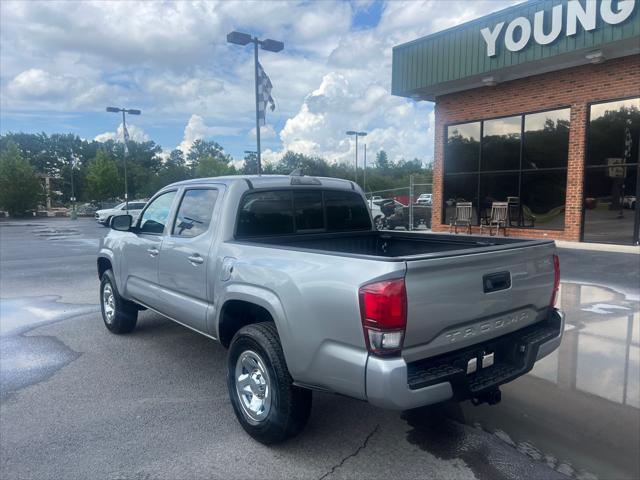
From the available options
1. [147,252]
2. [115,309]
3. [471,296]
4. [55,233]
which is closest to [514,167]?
[115,309]

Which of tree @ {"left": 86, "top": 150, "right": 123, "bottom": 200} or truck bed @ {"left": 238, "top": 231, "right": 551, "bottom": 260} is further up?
tree @ {"left": 86, "top": 150, "right": 123, "bottom": 200}

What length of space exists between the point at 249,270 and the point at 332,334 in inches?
35.3

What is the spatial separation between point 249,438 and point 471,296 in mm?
1854

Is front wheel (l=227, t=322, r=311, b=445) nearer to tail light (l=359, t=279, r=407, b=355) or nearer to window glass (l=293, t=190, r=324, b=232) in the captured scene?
tail light (l=359, t=279, r=407, b=355)

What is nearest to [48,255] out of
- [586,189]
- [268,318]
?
[268,318]

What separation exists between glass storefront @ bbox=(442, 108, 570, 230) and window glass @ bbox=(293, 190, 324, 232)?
39.8 feet

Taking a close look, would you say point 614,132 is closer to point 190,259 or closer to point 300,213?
point 300,213

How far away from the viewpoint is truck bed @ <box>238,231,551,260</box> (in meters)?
4.12

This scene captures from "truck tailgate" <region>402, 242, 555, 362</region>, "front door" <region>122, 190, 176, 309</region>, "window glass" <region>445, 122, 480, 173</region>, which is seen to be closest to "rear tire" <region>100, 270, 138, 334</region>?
"front door" <region>122, 190, 176, 309</region>

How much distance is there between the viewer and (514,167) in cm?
1555

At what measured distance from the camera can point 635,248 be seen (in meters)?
12.6

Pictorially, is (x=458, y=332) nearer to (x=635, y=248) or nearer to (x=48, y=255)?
(x=635, y=248)

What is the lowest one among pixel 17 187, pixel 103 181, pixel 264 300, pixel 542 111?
pixel 264 300

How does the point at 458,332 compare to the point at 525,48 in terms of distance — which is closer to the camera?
the point at 458,332
